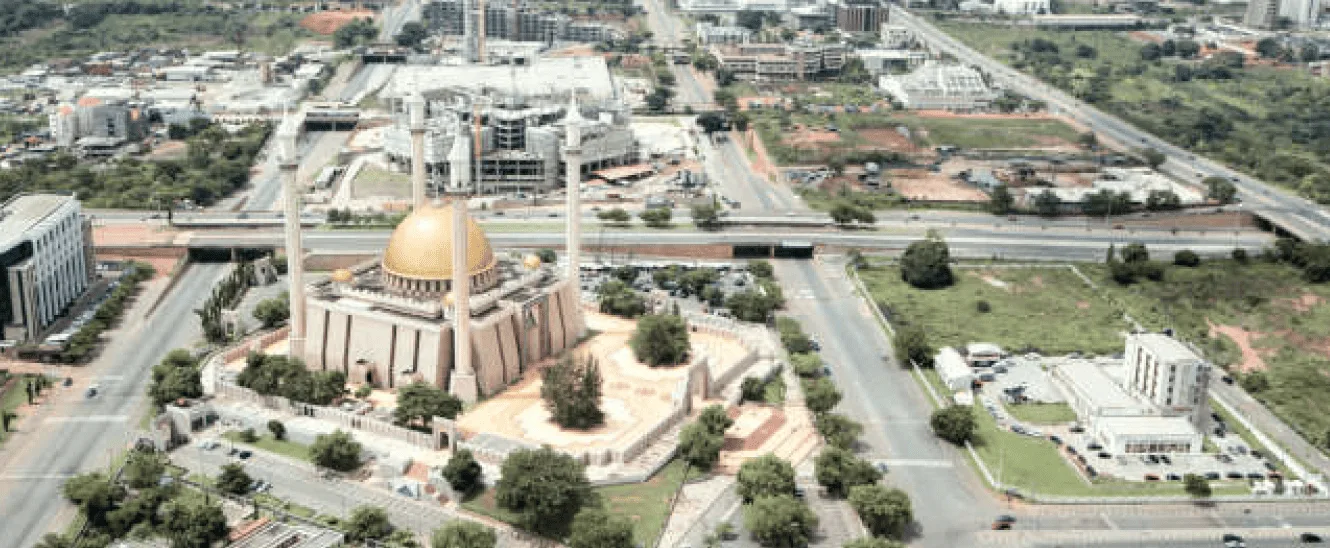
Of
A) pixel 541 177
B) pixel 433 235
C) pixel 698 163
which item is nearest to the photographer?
pixel 433 235

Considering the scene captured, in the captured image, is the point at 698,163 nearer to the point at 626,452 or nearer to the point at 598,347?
the point at 598,347

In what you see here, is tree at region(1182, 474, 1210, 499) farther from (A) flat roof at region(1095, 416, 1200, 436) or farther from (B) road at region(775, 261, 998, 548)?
(B) road at region(775, 261, 998, 548)

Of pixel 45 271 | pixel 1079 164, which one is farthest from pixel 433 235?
pixel 1079 164

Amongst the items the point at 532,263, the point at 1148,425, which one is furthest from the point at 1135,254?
the point at 532,263

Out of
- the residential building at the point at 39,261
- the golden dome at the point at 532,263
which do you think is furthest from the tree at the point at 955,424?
the residential building at the point at 39,261

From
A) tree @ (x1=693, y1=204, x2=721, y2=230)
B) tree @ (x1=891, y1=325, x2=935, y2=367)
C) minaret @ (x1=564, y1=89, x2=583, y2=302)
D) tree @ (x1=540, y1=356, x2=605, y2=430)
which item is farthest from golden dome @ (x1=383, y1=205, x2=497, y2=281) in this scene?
tree @ (x1=693, y1=204, x2=721, y2=230)

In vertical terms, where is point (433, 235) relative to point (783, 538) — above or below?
above

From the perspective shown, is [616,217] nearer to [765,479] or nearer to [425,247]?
[425,247]
